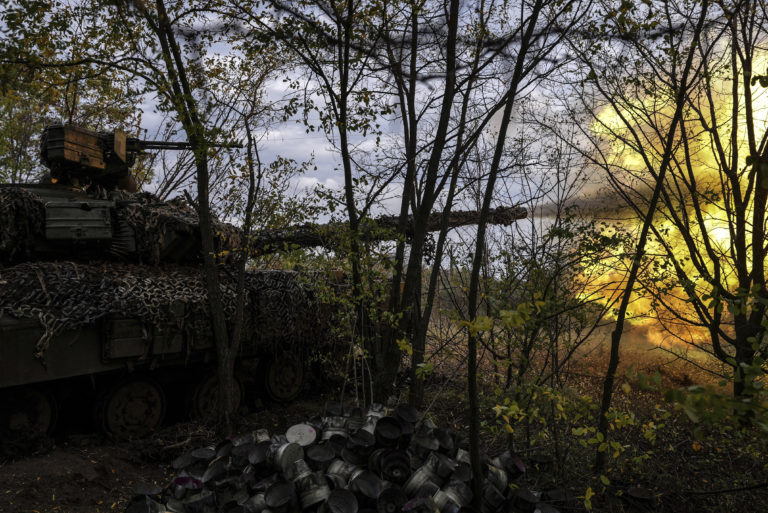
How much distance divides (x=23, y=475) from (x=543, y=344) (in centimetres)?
640

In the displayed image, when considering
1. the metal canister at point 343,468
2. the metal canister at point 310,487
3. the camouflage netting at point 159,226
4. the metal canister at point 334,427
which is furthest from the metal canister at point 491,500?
the camouflage netting at point 159,226

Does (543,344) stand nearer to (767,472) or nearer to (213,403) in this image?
(767,472)

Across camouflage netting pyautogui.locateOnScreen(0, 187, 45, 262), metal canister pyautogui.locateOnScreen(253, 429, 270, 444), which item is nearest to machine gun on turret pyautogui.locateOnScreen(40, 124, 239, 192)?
camouflage netting pyautogui.locateOnScreen(0, 187, 45, 262)

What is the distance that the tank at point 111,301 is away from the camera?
285 inches

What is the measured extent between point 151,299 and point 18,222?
6.66ft

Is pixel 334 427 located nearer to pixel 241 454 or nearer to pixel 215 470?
pixel 241 454

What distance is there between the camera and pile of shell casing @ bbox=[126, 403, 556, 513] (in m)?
4.90

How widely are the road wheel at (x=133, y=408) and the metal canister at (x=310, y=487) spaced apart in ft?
14.2

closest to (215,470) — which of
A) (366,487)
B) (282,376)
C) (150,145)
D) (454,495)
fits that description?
(366,487)

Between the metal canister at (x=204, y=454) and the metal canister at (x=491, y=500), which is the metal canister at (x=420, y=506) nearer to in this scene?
the metal canister at (x=491, y=500)

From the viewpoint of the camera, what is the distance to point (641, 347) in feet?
55.3

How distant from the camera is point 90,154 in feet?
29.3

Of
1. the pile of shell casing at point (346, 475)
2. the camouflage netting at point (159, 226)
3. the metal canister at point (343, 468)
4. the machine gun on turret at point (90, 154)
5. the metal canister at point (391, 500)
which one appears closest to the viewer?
the metal canister at point (391, 500)

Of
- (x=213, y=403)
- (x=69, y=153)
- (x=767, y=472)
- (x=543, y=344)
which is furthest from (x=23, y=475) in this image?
(x=767, y=472)
